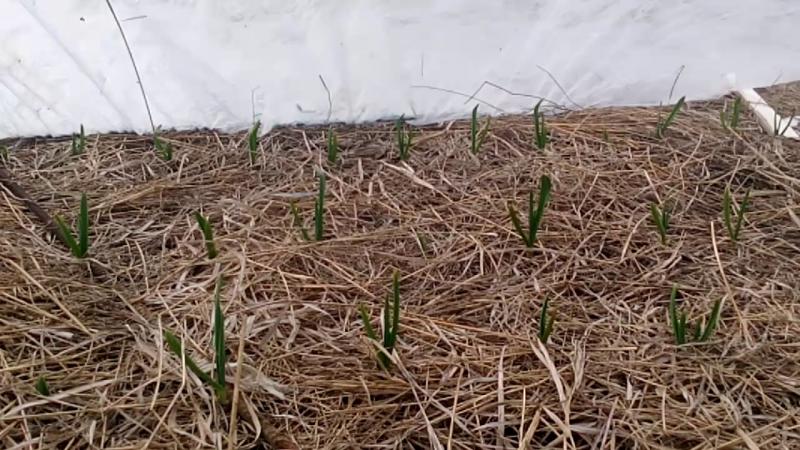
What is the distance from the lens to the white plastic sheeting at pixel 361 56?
1.97m

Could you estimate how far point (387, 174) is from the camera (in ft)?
5.67

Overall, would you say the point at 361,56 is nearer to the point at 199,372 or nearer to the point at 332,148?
the point at 332,148

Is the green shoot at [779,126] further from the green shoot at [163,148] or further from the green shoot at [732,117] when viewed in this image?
the green shoot at [163,148]

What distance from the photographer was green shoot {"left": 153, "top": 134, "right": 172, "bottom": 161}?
1758 millimetres

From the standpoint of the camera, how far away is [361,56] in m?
2.06

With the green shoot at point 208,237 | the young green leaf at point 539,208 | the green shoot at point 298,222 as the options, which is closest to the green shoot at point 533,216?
the young green leaf at point 539,208

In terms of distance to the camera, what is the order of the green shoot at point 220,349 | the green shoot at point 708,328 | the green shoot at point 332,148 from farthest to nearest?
the green shoot at point 332,148 → the green shoot at point 708,328 → the green shoot at point 220,349

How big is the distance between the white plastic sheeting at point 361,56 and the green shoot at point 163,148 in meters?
0.13

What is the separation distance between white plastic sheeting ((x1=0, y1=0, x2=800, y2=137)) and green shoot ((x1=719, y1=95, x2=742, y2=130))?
12cm

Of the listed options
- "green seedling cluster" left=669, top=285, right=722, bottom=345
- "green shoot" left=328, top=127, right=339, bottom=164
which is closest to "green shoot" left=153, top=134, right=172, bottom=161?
"green shoot" left=328, top=127, right=339, bottom=164

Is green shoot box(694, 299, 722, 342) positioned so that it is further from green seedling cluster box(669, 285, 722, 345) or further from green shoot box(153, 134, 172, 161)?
green shoot box(153, 134, 172, 161)

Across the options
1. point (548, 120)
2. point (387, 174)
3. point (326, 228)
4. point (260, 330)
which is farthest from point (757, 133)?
point (260, 330)

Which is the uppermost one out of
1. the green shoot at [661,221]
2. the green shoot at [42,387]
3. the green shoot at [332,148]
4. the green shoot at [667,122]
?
the green shoot at [667,122]

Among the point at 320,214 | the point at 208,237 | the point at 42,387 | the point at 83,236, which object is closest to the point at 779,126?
the point at 320,214
